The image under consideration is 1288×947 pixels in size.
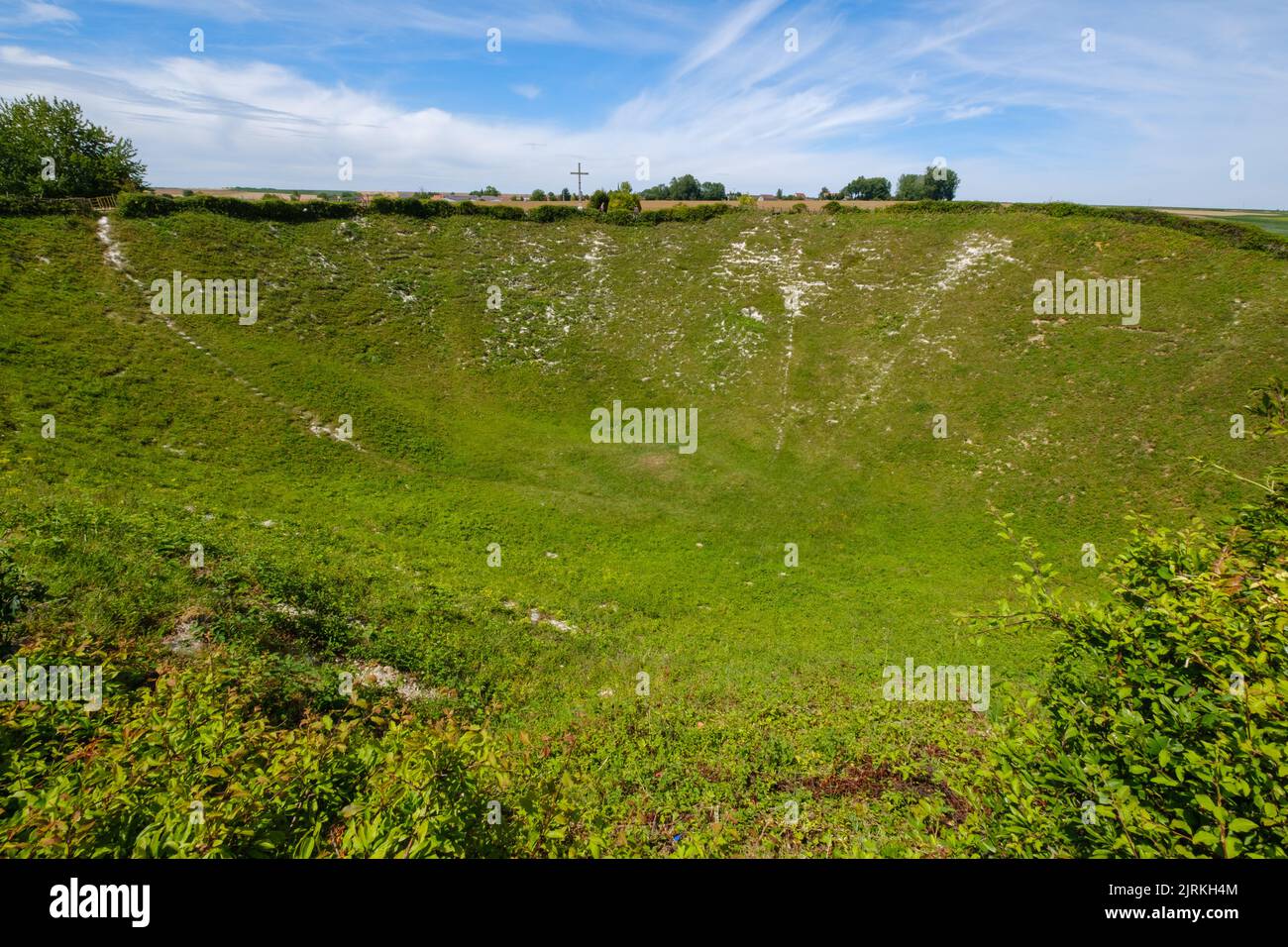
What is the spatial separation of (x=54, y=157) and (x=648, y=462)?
58917 mm

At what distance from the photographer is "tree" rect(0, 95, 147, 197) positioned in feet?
144

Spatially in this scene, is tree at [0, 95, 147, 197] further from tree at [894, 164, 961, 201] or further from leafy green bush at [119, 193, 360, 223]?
tree at [894, 164, 961, 201]

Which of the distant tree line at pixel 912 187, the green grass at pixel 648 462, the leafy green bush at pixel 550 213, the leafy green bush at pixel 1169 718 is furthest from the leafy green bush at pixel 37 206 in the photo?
the distant tree line at pixel 912 187

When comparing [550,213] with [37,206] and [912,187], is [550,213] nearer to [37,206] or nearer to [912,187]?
[37,206]

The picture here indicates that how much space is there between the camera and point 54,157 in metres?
45.7

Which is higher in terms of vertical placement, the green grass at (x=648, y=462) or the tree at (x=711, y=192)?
the tree at (x=711, y=192)

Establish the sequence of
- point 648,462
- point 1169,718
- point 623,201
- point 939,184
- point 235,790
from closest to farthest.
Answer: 1. point 235,790
2. point 1169,718
3. point 648,462
4. point 623,201
5. point 939,184

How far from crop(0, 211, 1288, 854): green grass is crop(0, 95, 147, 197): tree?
1552 centimetres

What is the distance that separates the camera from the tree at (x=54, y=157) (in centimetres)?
4384

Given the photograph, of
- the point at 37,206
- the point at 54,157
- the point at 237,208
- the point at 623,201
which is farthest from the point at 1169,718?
the point at 54,157

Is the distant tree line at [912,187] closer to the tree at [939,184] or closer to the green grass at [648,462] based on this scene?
the tree at [939,184]

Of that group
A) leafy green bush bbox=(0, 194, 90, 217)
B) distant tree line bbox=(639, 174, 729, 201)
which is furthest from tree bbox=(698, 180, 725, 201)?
leafy green bush bbox=(0, 194, 90, 217)

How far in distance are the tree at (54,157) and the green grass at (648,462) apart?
1552cm

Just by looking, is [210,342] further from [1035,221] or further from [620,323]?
[1035,221]
